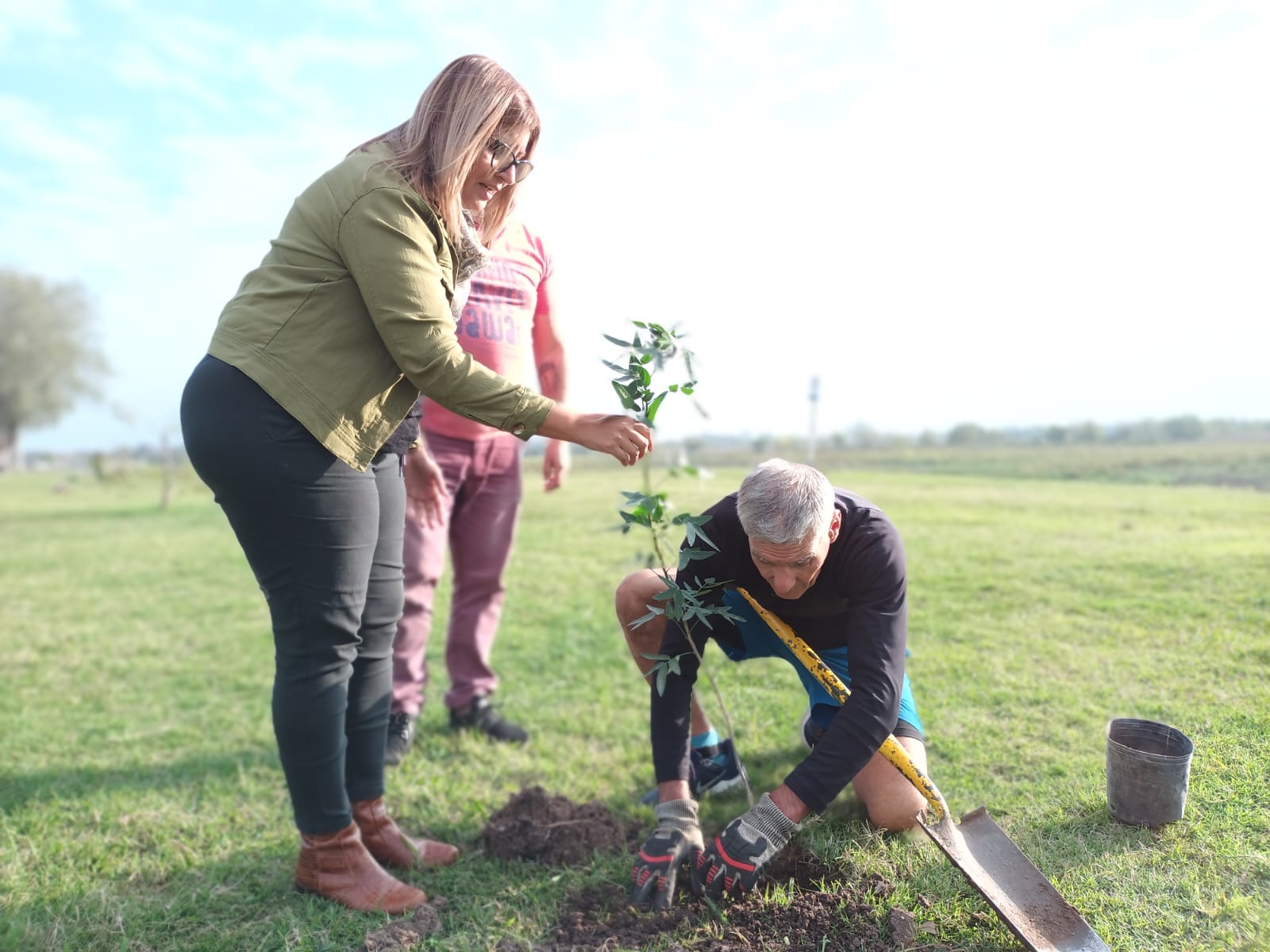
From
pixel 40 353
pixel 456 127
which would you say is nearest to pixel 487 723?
pixel 456 127

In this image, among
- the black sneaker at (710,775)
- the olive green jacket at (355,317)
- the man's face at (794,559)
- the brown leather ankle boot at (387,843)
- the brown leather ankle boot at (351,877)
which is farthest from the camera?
the black sneaker at (710,775)

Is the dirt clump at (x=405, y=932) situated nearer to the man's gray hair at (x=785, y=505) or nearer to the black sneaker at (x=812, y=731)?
the black sneaker at (x=812, y=731)

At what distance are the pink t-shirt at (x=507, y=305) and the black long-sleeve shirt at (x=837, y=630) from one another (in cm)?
114

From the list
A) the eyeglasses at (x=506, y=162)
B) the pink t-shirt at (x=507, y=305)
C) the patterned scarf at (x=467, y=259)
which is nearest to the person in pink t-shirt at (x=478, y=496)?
the pink t-shirt at (x=507, y=305)

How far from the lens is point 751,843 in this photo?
2.29 metres

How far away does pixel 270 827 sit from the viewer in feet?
10.8

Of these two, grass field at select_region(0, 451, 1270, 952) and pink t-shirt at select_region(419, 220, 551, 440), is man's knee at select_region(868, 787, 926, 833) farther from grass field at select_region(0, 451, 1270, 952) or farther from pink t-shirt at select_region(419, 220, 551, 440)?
pink t-shirt at select_region(419, 220, 551, 440)

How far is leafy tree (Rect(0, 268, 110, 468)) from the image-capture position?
40750mm

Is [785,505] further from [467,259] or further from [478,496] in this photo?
[478,496]

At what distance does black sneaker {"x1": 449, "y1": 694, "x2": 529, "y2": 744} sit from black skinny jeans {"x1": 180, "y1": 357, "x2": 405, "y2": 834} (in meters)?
1.36

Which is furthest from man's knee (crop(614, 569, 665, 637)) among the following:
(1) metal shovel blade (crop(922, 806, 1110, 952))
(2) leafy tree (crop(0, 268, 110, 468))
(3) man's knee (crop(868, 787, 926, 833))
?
(2) leafy tree (crop(0, 268, 110, 468))

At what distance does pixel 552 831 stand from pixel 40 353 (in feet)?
157

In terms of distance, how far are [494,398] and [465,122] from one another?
656 mm

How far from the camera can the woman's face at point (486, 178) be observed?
84.6 inches
